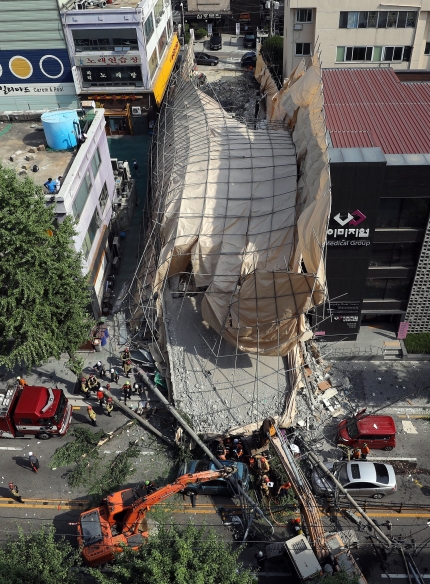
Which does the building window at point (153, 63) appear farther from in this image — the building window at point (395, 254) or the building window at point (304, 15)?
the building window at point (395, 254)

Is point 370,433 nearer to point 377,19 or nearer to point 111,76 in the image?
point 377,19

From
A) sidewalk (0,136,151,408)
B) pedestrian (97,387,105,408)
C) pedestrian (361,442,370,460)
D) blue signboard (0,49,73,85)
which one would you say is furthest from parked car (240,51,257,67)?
pedestrian (361,442,370,460)

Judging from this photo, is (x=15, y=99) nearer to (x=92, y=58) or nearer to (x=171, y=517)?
(x=92, y=58)

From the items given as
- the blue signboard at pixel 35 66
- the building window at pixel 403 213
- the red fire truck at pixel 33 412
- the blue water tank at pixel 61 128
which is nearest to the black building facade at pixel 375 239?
Answer: the building window at pixel 403 213

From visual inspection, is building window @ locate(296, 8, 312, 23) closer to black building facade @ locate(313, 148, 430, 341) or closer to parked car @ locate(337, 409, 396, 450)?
black building facade @ locate(313, 148, 430, 341)

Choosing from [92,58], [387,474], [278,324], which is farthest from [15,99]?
[387,474]

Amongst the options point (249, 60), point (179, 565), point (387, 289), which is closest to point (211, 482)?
point (179, 565)

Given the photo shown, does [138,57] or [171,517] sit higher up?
[138,57]
